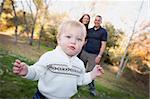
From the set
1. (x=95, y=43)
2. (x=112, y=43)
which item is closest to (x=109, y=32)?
(x=112, y=43)

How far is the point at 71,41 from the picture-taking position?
2.00 m

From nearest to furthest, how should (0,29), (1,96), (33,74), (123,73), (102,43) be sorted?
(33,74) < (1,96) < (102,43) < (0,29) < (123,73)

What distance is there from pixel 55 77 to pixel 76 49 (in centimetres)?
21

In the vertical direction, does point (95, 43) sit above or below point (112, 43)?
above

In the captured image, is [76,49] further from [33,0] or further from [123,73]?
[123,73]

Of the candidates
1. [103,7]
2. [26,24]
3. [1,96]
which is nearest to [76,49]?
[1,96]

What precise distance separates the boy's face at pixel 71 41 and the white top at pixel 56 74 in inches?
1.7

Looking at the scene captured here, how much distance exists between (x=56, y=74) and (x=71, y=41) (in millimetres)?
219

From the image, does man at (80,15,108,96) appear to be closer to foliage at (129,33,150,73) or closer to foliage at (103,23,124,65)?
foliage at (103,23,124,65)

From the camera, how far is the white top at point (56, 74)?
1.97 meters

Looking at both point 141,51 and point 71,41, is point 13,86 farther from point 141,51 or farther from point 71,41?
point 141,51

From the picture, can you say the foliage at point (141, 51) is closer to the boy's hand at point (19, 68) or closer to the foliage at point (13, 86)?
the foliage at point (13, 86)

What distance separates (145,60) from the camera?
14359mm

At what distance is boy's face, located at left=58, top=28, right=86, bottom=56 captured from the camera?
79.0 inches
